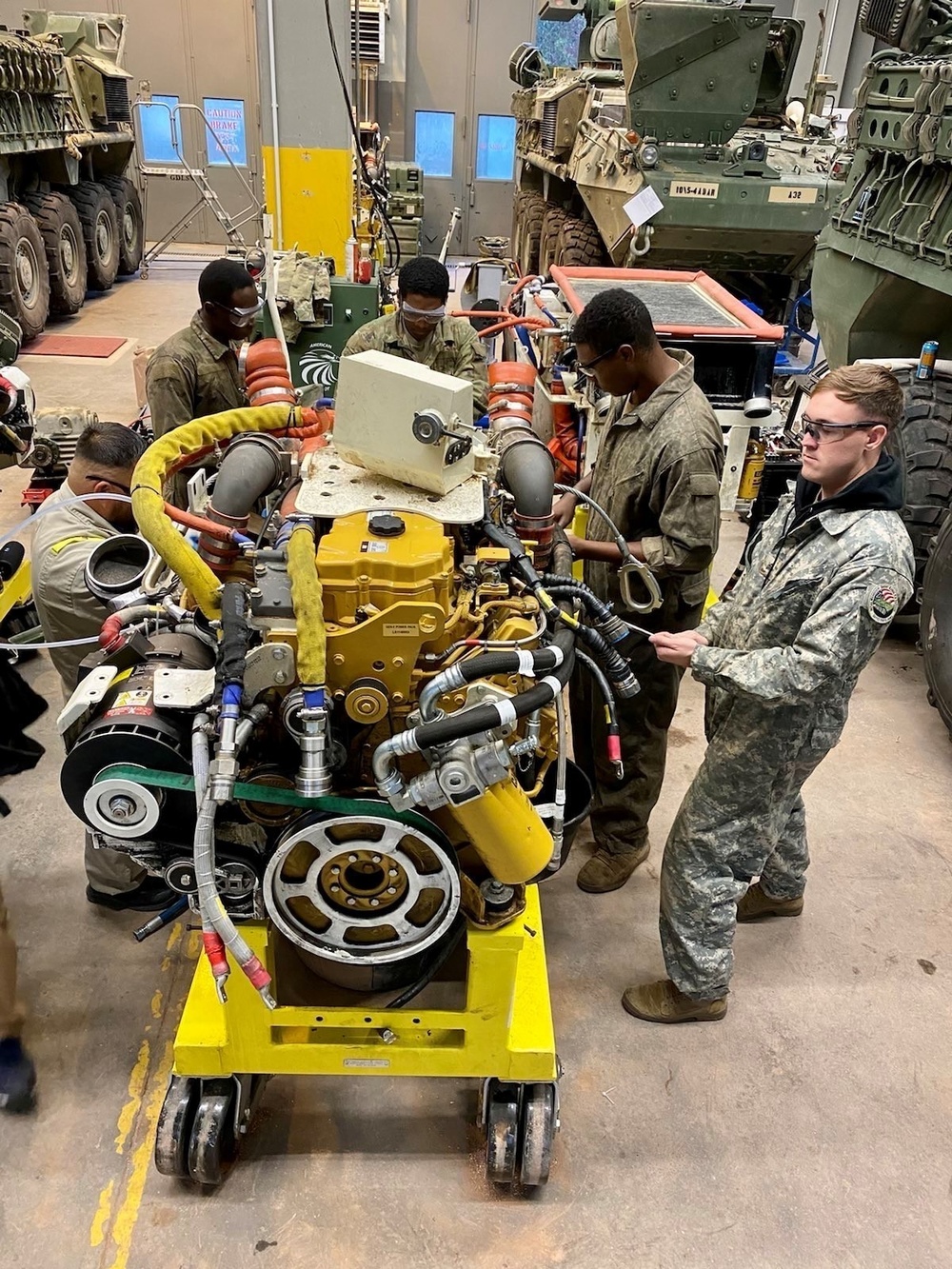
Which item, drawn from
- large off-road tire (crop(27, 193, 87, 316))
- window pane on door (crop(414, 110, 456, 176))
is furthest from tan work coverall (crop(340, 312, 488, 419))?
window pane on door (crop(414, 110, 456, 176))

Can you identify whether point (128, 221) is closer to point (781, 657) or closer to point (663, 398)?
point (663, 398)

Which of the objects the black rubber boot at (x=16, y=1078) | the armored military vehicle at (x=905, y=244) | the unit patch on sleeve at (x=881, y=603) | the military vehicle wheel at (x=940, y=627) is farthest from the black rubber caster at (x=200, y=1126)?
the armored military vehicle at (x=905, y=244)

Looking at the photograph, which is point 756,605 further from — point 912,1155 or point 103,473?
point 103,473

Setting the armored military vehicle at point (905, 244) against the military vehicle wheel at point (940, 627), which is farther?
the armored military vehicle at point (905, 244)

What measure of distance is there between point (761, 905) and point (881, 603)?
5.08 feet

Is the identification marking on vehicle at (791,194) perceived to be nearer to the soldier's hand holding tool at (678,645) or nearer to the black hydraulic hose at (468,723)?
the soldier's hand holding tool at (678,645)

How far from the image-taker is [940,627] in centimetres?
421

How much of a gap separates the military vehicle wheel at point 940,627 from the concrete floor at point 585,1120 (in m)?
0.99

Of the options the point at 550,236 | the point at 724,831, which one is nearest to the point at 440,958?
the point at 724,831

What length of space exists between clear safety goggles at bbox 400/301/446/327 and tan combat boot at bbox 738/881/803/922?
2.59 m

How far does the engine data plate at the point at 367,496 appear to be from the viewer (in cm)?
207

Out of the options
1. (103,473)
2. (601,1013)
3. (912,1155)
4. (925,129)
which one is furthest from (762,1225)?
(925,129)

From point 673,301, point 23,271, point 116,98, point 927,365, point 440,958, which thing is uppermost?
point 116,98

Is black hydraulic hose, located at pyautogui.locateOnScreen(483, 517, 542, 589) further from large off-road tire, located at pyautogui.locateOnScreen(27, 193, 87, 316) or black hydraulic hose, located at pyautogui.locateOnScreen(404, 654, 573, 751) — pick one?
large off-road tire, located at pyautogui.locateOnScreen(27, 193, 87, 316)
